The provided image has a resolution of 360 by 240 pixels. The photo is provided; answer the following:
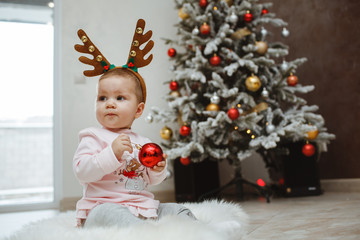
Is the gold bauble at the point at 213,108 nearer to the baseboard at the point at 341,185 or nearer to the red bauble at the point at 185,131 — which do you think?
the red bauble at the point at 185,131

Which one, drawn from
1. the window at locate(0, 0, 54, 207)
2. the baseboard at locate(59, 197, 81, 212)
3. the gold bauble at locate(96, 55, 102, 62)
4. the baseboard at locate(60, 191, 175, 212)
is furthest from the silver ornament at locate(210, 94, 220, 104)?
the window at locate(0, 0, 54, 207)

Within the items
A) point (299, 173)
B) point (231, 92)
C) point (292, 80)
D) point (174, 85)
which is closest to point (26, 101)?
point (174, 85)

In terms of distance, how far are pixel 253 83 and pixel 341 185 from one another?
117 centimetres

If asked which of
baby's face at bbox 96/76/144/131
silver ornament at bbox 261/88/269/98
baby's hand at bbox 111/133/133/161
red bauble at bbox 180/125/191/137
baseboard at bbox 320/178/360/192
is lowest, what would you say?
baseboard at bbox 320/178/360/192

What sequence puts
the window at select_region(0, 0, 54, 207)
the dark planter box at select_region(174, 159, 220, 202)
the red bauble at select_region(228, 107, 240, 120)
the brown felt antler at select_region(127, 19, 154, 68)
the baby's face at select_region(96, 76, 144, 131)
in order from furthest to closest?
1. the window at select_region(0, 0, 54, 207)
2. the dark planter box at select_region(174, 159, 220, 202)
3. the red bauble at select_region(228, 107, 240, 120)
4. the brown felt antler at select_region(127, 19, 154, 68)
5. the baby's face at select_region(96, 76, 144, 131)

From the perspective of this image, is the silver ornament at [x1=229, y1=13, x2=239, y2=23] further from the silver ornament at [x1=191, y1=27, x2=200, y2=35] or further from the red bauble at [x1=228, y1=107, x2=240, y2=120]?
the red bauble at [x1=228, y1=107, x2=240, y2=120]

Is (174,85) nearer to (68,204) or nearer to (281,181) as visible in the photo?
(281,181)

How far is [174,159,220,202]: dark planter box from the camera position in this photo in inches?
103

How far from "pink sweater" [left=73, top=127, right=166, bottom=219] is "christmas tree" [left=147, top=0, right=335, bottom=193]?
1.14 meters

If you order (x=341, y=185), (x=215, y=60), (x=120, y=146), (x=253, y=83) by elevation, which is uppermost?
(x=215, y=60)

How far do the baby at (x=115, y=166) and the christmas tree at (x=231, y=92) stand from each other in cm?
111

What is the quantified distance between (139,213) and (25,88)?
8.28 ft

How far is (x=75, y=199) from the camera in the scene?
9.10 ft

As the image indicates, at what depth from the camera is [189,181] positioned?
8.70 feet
